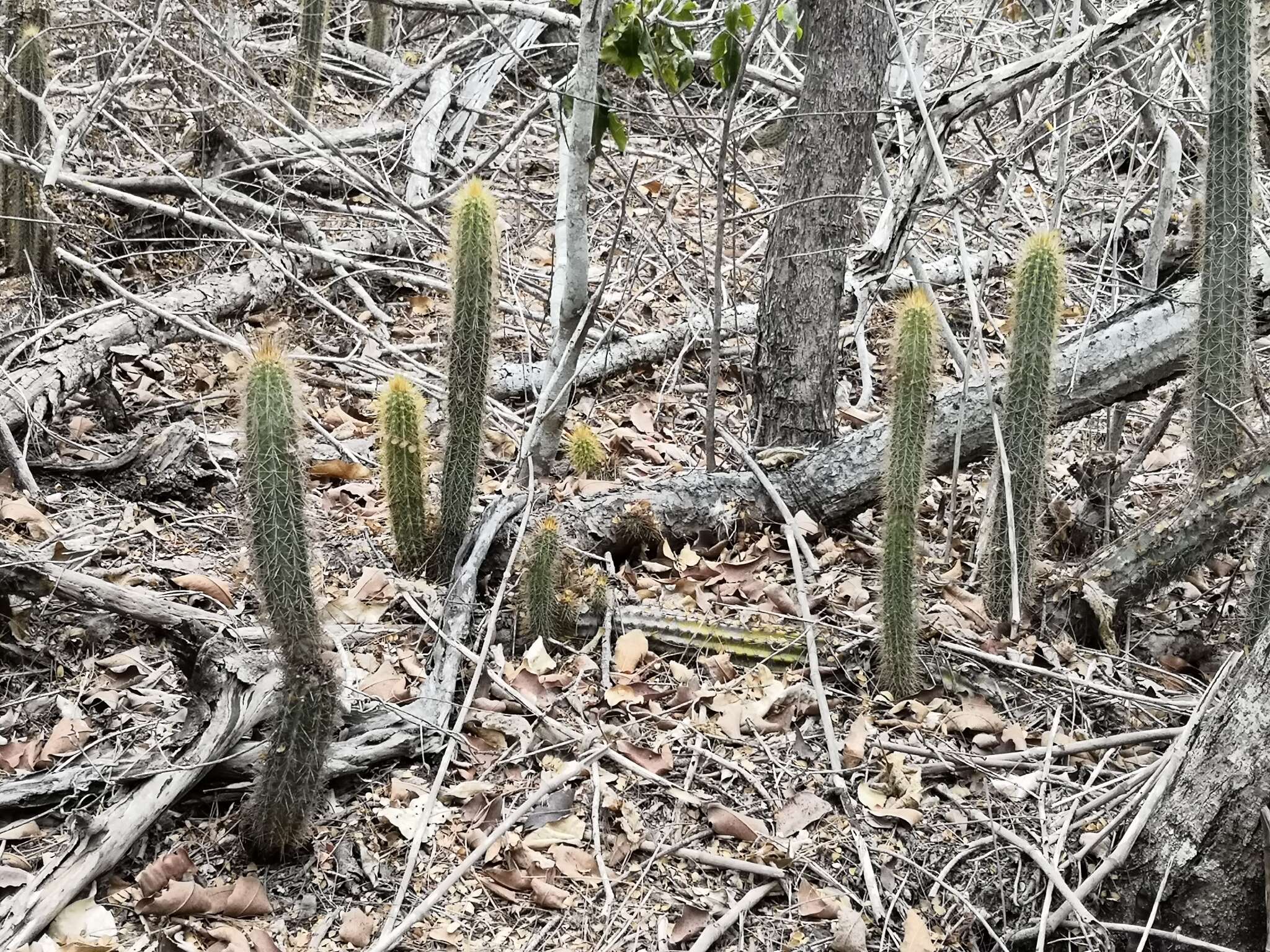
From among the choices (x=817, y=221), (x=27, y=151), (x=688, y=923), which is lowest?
(x=688, y=923)

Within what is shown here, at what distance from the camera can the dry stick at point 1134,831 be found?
2562 millimetres

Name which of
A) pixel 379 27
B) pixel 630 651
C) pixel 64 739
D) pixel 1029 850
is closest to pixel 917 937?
pixel 1029 850

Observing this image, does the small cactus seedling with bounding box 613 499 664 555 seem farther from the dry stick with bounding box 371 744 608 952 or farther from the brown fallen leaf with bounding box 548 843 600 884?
the brown fallen leaf with bounding box 548 843 600 884

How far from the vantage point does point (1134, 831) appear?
8.45ft

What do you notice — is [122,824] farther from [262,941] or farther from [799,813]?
[799,813]

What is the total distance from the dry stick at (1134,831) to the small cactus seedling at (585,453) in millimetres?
2481

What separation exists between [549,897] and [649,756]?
0.55 m

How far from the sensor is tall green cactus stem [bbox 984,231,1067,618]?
3473 mm

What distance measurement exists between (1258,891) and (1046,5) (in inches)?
215

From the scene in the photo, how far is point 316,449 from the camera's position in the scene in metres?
4.80

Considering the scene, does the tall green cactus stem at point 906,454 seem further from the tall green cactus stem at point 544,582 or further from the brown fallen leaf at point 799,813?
the tall green cactus stem at point 544,582

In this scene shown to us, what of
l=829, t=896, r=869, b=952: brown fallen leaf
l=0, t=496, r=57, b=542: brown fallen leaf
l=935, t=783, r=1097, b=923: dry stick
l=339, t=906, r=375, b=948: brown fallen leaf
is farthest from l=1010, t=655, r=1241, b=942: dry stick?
l=0, t=496, r=57, b=542: brown fallen leaf

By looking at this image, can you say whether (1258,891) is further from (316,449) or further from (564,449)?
(316,449)

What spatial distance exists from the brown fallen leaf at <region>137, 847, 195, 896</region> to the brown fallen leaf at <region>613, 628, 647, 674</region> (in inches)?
54.5
